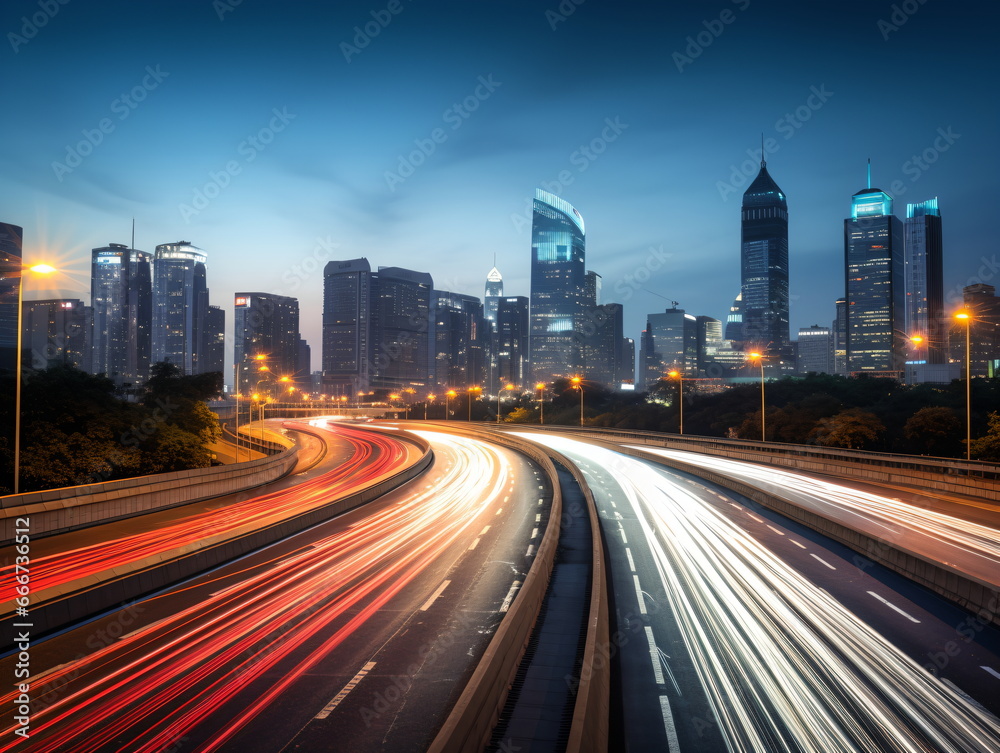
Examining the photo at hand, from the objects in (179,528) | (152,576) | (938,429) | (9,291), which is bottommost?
(179,528)

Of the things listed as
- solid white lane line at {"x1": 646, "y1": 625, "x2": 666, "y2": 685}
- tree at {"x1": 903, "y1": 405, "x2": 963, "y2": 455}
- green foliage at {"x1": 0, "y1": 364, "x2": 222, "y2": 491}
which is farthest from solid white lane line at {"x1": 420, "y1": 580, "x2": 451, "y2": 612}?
tree at {"x1": 903, "y1": 405, "x2": 963, "y2": 455}

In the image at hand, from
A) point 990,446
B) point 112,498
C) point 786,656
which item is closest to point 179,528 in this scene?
point 112,498

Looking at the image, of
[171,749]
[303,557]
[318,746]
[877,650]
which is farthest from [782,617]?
[303,557]

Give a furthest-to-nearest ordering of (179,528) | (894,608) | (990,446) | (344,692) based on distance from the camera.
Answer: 1. (990,446)
2. (179,528)
3. (894,608)
4. (344,692)

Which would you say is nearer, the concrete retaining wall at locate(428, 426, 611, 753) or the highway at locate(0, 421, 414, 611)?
the concrete retaining wall at locate(428, 426, 611, 753)

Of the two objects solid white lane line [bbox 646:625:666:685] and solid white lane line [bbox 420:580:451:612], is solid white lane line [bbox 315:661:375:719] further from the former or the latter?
solid white lane line [bbox 646:625:666:685]

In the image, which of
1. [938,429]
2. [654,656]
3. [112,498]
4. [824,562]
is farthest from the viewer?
[938,429]

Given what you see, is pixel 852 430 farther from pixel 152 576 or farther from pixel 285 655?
pixel 152 576

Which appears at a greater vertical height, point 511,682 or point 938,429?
point 938,429
